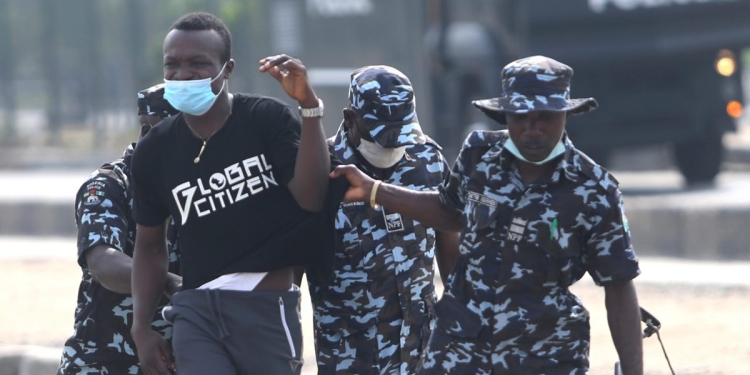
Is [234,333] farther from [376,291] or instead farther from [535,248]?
[535,248]

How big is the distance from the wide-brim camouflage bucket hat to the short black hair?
2.57 feet

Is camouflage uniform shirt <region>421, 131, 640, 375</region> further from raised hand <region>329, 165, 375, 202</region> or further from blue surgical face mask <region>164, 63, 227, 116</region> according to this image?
blue surgical face mask <region>164, 63, 227, 116</region>

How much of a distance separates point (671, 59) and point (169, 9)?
598 inches

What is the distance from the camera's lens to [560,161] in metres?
3.52

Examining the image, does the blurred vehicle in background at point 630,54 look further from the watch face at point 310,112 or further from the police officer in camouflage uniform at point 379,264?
the watch face at point 310,112

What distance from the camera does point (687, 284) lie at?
9391 mm

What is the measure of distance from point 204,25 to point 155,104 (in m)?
0.51

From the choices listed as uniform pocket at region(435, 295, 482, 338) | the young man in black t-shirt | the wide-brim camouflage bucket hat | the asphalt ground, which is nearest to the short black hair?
the young man in black t-shirt

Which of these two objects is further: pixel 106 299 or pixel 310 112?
pixel 106 299

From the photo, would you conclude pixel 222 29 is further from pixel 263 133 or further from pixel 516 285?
pixel 516 285

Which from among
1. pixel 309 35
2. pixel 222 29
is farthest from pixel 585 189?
pixel 309 35

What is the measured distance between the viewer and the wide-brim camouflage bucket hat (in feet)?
11.4

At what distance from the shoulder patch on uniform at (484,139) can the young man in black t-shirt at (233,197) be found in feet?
1.32

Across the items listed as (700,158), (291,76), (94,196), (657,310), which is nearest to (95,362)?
(94,196)
